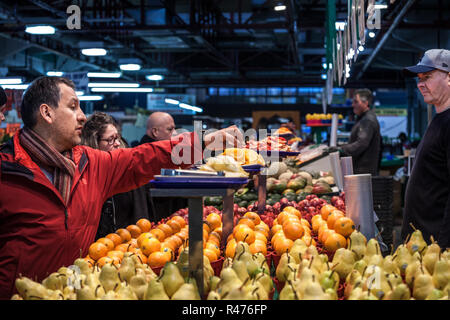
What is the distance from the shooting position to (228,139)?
8.84 feet

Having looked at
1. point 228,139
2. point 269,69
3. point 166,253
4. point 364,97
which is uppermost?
point 269,69

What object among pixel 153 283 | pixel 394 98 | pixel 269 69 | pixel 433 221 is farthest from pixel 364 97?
pixel 394 98

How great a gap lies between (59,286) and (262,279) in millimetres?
740

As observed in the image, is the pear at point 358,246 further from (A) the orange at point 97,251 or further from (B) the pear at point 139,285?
(A) the orange at point 97,251

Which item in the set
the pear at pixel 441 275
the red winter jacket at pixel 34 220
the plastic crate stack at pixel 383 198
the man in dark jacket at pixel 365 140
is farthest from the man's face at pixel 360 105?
the pear at pixel 441 275

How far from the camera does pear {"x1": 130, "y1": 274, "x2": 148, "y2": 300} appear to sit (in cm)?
181

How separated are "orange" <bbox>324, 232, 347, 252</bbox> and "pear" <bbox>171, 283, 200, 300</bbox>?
1.05 meters

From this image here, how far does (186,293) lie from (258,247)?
89 cm

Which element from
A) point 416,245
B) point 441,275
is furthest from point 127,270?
point 416,245

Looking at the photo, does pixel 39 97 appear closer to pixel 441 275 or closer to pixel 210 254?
pixel 210 254

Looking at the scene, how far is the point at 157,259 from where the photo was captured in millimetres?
2367

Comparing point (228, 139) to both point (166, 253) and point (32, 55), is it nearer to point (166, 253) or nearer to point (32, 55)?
point (166, 253)

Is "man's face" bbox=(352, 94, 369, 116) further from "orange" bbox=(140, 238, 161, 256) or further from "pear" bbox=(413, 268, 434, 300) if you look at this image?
"pear" bbox=(413, 268, 434, 300)

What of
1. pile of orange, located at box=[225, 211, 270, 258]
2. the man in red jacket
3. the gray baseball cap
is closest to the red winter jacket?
the man in red jacket
